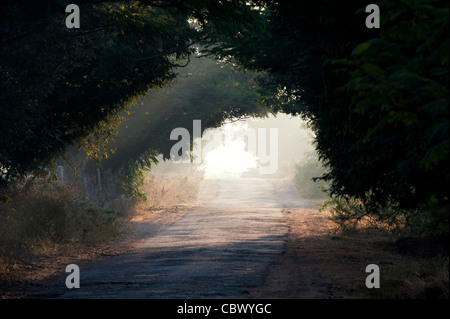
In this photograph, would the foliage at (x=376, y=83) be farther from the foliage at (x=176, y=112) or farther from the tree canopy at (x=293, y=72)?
the foliage at (x=176, y=112)

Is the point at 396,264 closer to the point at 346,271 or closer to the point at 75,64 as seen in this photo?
the point at 346,271

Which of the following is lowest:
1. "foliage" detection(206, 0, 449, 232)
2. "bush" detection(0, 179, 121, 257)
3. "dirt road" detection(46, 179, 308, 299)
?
"dirt road" detection(46, 179, 308, 299)

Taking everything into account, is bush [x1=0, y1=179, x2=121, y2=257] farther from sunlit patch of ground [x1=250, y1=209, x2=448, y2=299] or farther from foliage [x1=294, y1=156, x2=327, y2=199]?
foliage [x1=294, y1=156, x2=327, y2=199]

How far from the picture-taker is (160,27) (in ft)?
49.5

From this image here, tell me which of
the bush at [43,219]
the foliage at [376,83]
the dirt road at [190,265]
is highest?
the foliage at [376,83]

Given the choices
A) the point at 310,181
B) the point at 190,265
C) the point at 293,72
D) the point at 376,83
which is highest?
the point at 293,72

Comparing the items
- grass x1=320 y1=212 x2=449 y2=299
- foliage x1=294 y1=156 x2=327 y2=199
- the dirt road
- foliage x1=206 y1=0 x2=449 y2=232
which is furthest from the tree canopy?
foliage x1=294 y1=156 x2=327 y2=199

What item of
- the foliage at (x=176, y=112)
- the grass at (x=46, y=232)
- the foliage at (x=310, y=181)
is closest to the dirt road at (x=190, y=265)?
the grass at (x=46, y=232)

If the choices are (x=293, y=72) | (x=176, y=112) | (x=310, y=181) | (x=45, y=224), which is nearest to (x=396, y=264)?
(x=293, y=72)

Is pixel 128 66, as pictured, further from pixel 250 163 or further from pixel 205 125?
pixel 250 163

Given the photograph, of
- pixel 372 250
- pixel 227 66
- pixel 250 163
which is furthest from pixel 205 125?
pixel 250 163

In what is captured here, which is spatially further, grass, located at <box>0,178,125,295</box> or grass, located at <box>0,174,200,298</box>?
grass, located at <box>0,178,125,295</box>

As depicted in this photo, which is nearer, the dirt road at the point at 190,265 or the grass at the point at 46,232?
the dirt road at the point at 190,265

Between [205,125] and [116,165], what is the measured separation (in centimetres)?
529
